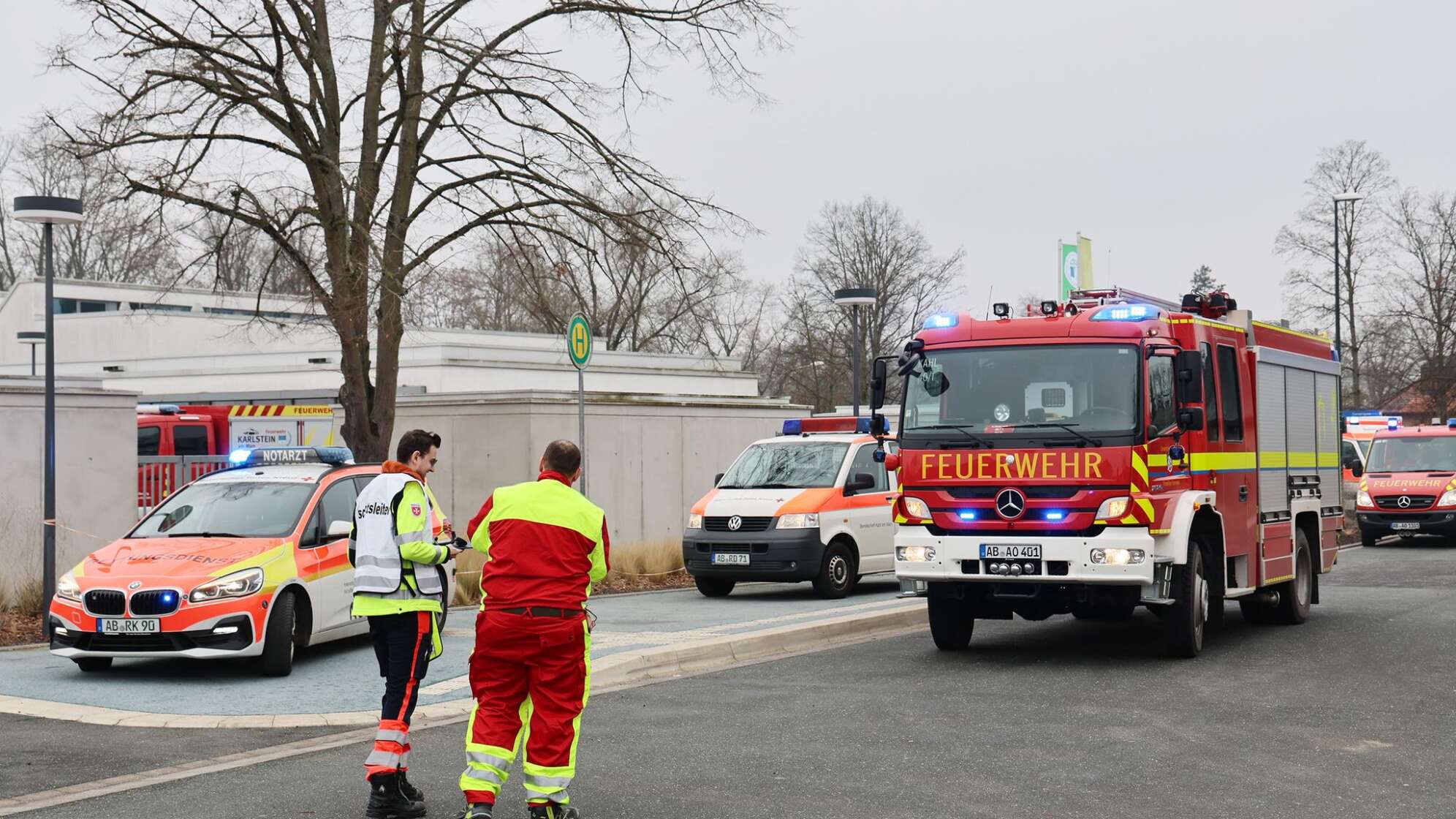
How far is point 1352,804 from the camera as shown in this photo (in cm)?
742

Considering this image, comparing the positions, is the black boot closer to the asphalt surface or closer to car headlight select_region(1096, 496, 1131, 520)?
the asphalt surface

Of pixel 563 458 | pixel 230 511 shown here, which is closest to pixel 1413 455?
pixel 230 511

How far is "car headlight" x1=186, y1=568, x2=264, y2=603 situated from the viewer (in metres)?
11.2

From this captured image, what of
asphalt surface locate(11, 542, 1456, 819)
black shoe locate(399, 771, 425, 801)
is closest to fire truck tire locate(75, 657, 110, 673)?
asphalt surface locate(11, 542, 1456, 819)

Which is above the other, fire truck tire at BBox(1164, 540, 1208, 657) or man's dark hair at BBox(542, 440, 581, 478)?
man's dark hair at BBox(542, 440, 581, 478)

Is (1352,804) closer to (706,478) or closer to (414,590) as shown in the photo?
(414,590)

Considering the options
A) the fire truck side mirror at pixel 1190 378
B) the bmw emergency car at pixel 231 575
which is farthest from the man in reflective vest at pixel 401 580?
the fire truck side mirror at pixel 1190 378

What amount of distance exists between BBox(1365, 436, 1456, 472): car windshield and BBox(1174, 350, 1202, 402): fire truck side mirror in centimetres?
1919

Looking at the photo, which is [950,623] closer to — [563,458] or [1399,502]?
[563,458]

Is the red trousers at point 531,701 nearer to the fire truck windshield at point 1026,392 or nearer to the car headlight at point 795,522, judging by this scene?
the fire truck windshield at point 1026,392

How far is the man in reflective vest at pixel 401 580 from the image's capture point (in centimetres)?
747

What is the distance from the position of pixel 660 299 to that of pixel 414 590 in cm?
5702

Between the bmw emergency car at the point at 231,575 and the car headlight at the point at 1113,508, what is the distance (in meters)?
5.48

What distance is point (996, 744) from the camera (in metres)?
8.95
